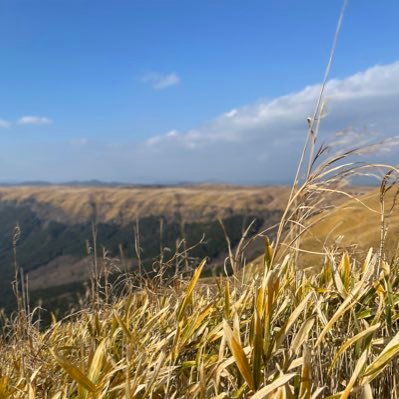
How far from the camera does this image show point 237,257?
2.95m

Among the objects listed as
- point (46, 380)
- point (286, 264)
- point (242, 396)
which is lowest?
point (46, 380)

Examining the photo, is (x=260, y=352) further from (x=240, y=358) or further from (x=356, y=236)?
(x=356, y=236)

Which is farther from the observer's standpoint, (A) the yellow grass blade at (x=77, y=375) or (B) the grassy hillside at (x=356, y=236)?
(B) the grassy hillside at (x=356, y=236)

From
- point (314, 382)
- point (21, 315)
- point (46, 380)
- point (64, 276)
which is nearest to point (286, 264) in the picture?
point (314, 382)

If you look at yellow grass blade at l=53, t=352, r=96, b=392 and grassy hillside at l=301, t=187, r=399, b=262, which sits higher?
grassy hillside at l=301, t=187, r=399, b=262

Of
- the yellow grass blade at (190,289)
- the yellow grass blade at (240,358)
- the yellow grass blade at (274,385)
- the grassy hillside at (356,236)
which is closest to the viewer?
the yellow grass blade at (274,385)

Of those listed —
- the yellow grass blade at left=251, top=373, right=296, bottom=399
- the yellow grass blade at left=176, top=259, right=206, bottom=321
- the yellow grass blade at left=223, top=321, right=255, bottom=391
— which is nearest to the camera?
the yellow grass blade at left=251, top=373, right=296, bottom=399

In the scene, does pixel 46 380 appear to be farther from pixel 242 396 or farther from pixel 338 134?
pixel 338 134

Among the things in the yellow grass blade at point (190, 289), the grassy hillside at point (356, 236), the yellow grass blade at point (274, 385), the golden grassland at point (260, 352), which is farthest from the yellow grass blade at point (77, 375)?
the grassy hillside at point (356, 236)

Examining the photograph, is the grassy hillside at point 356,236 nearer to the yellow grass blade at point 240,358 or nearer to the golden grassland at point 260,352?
the golden grassland at point 260,352

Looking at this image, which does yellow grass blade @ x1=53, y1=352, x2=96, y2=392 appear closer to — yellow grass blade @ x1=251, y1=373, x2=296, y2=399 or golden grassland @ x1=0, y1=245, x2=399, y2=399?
golden grassland @ x1=0, y1=245, x2=399, y2=399

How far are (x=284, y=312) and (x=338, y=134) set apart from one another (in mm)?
1380

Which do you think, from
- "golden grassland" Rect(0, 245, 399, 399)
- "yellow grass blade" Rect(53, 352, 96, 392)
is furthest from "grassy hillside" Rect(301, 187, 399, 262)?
"yellow grass blade" Rect(53, 352, 96, 392)

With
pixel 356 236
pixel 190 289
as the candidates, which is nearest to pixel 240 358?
pixel 190 289
